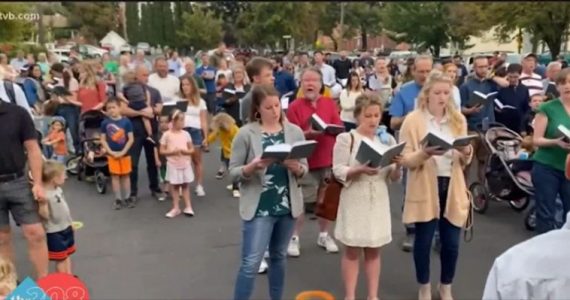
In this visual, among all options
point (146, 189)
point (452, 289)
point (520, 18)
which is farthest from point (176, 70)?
point (520, 18)

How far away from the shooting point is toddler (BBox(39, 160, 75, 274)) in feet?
13.6

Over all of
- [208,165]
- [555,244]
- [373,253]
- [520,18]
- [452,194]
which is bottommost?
[208,165]

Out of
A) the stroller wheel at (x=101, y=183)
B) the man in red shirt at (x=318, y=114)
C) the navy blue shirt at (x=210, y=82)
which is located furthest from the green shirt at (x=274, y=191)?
the navy blue shirt at (x=210, y=82)

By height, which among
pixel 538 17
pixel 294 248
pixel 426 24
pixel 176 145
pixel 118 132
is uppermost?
pixel 426 24

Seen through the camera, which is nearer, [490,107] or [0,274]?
[0,274]

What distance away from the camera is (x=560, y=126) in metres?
4.12

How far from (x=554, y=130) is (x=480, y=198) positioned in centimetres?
221

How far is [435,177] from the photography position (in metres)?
3.80

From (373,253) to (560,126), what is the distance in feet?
5.52

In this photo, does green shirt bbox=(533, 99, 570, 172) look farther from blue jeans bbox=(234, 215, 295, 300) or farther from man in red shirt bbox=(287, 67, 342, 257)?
blue jeans bbox=(234, 215, 295, 300)

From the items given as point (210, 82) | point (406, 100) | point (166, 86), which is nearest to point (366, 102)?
point (406, 100)

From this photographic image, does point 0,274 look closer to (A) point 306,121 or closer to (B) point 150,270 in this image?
(B) point 150,270

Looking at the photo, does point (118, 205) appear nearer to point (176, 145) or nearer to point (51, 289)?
point (176, 145)

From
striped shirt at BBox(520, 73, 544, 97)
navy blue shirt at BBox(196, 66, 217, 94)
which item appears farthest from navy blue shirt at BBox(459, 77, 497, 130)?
navy blue shirt at BBox(196, 66, 217, 94)
